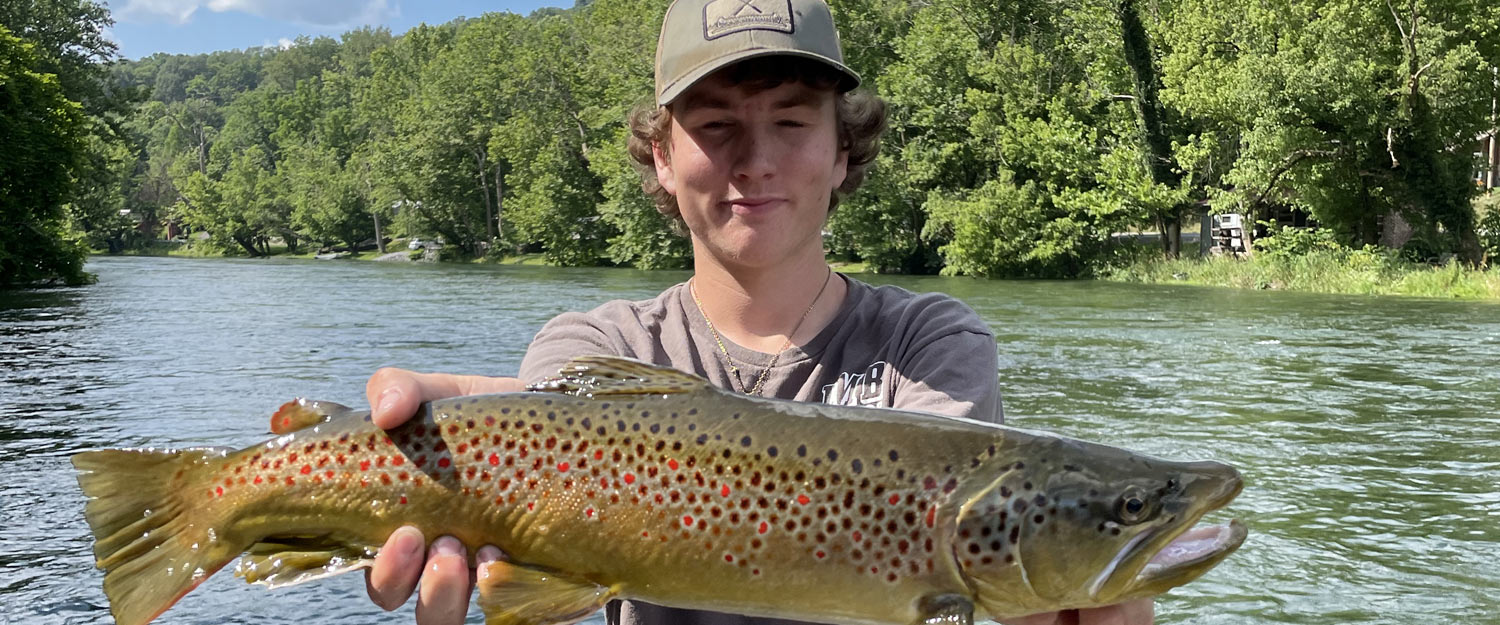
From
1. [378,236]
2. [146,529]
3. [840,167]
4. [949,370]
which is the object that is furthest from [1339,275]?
[378,236]

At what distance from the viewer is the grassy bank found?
3206 centimetres

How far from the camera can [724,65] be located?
291 centimetres

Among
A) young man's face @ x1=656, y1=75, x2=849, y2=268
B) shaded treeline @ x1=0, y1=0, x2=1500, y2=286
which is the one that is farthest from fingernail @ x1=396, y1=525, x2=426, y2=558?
shaded treeline @ x1=0, y1=0, x2=1500, y2=286

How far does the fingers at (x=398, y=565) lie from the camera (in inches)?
101

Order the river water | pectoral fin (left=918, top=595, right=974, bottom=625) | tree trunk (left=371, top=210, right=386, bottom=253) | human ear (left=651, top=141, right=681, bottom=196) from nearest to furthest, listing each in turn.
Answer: pectoral fin (left=918, top=595, right=974, bottom=625) → human ear (left=651, top=141, right=681, bottom=196) → the river water → tree trunk (left=371, top=210, right=386, bottom=253)

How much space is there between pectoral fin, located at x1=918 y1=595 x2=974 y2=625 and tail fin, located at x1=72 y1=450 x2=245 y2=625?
149 cm

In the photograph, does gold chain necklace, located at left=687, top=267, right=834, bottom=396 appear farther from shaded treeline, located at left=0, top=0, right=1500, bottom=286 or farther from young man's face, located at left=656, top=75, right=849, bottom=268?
shaded treeline, located at left=0, top=0, right=1500, bottom=286

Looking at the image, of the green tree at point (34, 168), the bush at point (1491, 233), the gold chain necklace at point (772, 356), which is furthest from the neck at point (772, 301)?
the green tree at point (34, 168)

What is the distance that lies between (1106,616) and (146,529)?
205cm

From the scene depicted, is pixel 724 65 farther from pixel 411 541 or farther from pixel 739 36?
pixel 411 541

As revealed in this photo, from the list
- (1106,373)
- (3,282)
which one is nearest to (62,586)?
(1106,373)

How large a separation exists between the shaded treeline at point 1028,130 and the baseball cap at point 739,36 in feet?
110

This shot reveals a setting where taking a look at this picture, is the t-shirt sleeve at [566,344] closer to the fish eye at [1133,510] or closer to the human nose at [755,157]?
the human nose at [755,157]

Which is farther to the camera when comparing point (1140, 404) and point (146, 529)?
point (1140, 404)
